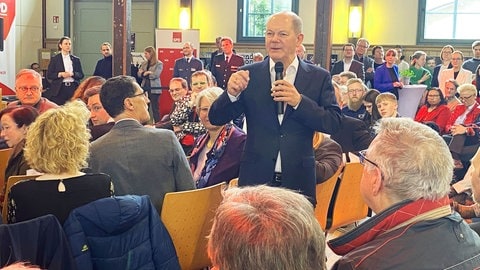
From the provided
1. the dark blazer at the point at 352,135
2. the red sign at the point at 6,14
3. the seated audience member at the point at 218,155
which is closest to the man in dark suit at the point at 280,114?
the seated audience member at the point at 218,155

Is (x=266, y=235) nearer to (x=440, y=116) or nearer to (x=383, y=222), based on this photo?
(x=383, y=222)

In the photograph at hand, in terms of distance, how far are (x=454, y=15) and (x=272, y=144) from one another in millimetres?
9971

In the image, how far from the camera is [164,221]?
2734 millimetres

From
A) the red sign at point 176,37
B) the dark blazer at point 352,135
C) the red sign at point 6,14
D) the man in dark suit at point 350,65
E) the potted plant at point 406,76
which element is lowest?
the dark blazer at point 352,135

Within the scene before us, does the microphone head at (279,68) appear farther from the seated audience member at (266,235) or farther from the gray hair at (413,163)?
the seated audience member at (266,235)

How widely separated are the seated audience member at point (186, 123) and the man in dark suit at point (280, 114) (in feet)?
6.82

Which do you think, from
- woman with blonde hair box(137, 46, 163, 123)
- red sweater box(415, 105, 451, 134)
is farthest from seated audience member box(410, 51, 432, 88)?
woman with blonde hair box(137, 46, 163, 123)

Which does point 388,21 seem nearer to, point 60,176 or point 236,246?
point 60,176

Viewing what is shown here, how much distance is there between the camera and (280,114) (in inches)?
113

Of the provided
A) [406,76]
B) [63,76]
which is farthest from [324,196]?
[63,76]

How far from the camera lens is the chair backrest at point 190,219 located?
2.71 m

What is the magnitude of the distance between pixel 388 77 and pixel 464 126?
2794 millimetres

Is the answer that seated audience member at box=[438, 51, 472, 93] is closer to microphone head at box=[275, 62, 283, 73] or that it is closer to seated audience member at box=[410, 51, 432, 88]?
seated audience member at box=[410, 51, 432, 88]

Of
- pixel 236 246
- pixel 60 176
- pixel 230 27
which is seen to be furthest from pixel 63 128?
pixel 230 27
